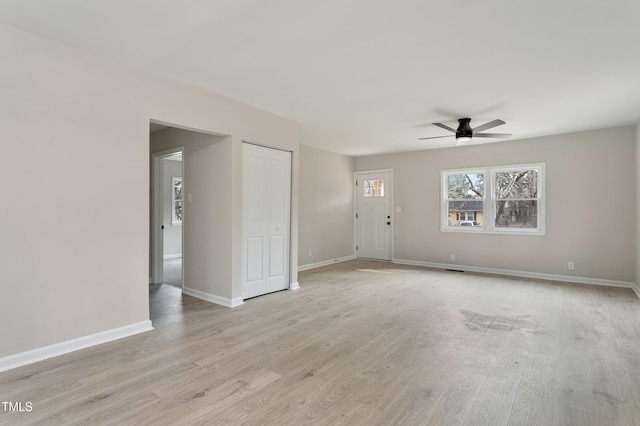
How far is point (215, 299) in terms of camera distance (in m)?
4.21

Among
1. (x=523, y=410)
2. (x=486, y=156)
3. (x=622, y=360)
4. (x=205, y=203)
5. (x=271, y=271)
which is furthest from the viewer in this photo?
(x=486, y=156)

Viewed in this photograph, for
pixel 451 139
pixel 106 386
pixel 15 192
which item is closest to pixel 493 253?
pixel 451 139

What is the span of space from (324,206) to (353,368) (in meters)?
4.73

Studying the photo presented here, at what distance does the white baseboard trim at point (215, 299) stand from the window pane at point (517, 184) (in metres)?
5.12

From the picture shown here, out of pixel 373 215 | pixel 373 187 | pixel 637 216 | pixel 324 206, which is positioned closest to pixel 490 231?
pixel 637 216

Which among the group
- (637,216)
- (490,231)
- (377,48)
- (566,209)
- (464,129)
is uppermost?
(377,48)

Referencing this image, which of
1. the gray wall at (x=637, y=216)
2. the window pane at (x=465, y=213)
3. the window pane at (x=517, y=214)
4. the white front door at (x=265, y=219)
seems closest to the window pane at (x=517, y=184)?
the window pane at (x=517, y=214)

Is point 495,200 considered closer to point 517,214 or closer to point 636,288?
point 517,214

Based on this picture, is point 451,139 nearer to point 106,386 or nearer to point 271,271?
point 271,271

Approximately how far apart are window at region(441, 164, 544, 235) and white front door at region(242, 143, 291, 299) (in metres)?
3.66

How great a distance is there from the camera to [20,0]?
6.93 ft

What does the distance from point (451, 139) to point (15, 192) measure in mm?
5861

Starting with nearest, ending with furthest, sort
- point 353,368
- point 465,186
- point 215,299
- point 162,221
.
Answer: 1. point 353,368
2. point 215,299
3. point 162,221
4. point 465,186

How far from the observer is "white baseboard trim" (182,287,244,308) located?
159 inches
